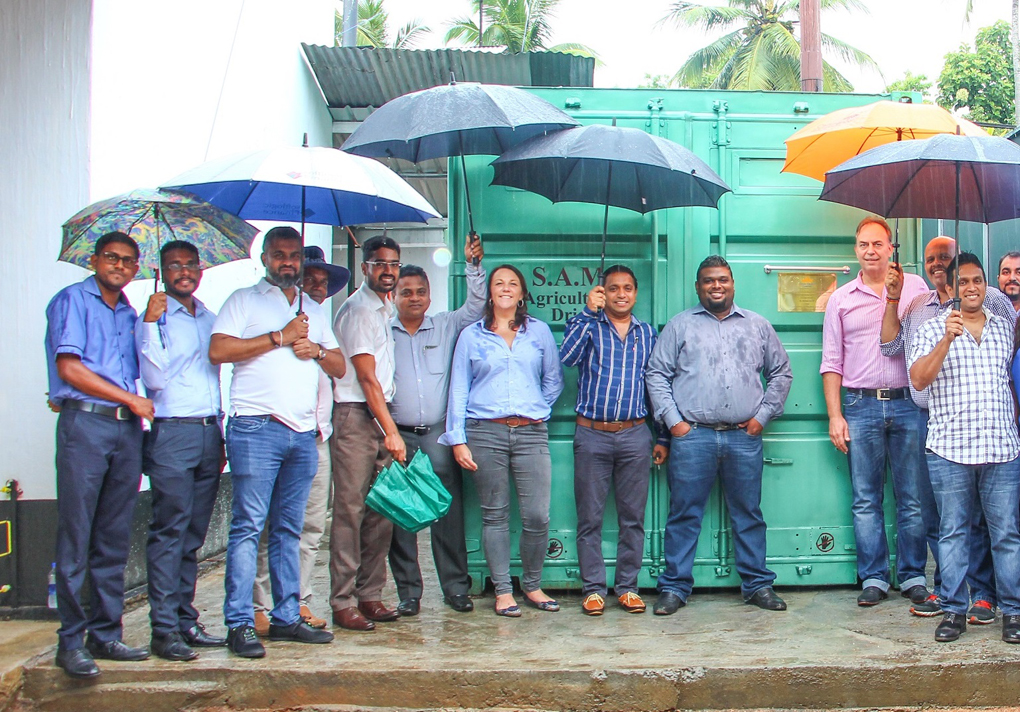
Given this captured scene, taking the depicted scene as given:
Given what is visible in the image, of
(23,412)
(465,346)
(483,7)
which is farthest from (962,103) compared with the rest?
(23,412)

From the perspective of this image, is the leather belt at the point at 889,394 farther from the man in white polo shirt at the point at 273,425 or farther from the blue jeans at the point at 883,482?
the man in white polo shirt at the point at 273,425

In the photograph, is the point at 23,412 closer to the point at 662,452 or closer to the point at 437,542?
the point at 437,542

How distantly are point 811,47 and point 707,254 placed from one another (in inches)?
168

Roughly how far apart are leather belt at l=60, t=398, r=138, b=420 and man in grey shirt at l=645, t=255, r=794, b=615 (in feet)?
8.72

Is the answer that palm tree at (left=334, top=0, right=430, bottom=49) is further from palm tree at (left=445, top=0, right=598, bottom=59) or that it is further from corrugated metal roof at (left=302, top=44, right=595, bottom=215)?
corrugated metal roof at (left=302, top=44, right=595, bottom=215)

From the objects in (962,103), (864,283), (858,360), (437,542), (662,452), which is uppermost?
(962,103)

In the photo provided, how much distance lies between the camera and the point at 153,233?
448cm

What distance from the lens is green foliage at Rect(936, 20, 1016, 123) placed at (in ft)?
68.7

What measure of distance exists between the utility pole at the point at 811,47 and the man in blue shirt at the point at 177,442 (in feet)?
20.3

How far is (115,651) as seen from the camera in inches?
159

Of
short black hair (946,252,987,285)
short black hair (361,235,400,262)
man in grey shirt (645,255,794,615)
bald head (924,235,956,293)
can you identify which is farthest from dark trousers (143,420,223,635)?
bald head (924,235,956,293)

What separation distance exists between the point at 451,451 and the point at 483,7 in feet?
73.2

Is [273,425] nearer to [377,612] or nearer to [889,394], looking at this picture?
[377,612]

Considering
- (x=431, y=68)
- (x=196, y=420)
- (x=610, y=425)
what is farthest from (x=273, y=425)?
(x=431, y=68)
